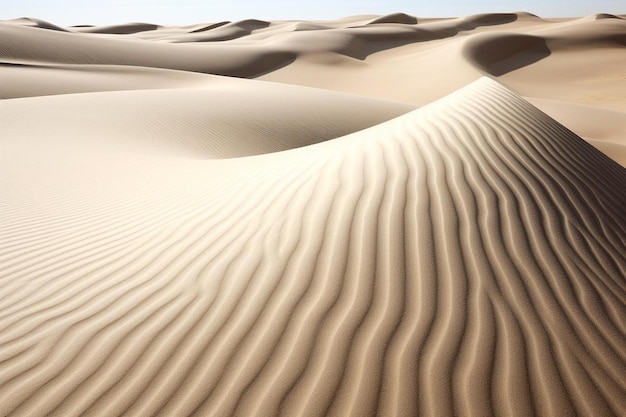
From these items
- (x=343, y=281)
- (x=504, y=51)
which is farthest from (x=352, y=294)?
(x=504, y=51)

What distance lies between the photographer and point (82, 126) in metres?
11.3

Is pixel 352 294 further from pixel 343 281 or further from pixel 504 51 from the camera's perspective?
pixel 504 51

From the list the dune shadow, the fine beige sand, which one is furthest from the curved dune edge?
the dune shadow

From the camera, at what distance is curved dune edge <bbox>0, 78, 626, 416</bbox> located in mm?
2336

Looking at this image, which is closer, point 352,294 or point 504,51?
point 352,294

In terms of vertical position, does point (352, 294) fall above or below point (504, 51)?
above

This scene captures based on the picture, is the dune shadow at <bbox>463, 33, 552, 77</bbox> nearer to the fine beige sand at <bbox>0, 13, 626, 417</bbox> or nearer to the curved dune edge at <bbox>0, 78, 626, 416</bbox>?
the fine beige sand at <bbox>0, 13, 626, 417</bbox>

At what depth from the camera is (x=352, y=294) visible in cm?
283

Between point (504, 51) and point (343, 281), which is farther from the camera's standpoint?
point (504, 51)

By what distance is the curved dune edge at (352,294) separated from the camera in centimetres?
234

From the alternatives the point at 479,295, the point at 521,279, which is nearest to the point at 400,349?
the point at 479,295

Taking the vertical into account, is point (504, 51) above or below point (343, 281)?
below

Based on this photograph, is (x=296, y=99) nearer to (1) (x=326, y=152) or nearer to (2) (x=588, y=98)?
(1) (x=326, y=152)

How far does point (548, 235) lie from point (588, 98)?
88.6ft
